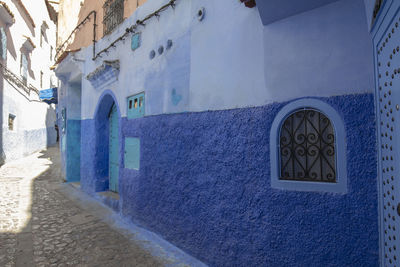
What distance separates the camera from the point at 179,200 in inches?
157

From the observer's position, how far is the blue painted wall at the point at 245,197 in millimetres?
2307

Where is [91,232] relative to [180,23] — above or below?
below

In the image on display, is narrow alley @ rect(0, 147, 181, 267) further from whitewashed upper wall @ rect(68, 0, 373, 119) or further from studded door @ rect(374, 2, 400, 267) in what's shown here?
studded door @ rect(374, 2, 400, 267)

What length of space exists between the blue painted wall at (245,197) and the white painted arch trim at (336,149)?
1.9 inches

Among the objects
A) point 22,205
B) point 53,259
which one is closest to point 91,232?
point 53,259

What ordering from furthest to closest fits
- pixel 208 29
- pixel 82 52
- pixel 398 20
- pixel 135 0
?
pixel 82 52, pixel 135 0, pixel 208 29, pixel 398 20

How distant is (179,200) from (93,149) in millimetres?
4456

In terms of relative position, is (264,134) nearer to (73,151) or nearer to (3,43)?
(73,151)

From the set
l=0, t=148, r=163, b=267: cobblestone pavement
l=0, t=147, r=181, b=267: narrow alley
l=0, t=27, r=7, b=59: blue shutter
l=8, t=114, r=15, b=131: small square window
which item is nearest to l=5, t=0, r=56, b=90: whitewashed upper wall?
l=0, t=27, r=7, b=59: blue shutter

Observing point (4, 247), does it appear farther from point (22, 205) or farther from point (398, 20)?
point (398, 20)

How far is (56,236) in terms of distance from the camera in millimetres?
4586

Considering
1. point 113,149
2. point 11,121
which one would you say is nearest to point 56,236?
point 113,149

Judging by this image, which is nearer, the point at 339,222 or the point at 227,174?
the point at 339,222

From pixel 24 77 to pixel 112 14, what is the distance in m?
12.1
